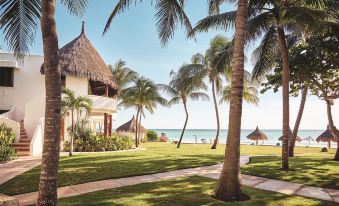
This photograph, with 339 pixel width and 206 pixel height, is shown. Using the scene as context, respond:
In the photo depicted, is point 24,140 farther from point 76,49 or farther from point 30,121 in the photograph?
point 76,49

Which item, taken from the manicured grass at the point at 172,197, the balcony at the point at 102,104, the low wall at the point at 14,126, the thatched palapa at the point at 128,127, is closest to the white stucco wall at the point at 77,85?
the balcony at the point at 102,104

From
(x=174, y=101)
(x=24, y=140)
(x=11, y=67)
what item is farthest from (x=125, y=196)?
(x=174, y=101)

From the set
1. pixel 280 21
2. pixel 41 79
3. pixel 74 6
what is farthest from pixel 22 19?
pixel 41 79

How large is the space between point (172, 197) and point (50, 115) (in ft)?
10.7

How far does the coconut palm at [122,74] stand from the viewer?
35.2m

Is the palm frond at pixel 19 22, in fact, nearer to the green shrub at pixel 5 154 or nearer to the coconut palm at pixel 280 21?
the coconut palm at pixel 280 21

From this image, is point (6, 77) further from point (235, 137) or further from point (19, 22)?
point (235, 137)

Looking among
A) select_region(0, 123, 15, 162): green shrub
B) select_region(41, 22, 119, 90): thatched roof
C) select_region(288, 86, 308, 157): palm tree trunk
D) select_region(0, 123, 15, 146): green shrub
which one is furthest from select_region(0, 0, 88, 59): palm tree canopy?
select_region(288, 86, 308, 157): palm tree trunk

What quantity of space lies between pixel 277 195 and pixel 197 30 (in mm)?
7167

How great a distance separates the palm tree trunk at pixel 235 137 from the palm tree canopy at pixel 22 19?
3707mm

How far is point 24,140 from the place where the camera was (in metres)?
17.9

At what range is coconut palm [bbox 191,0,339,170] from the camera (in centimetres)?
1092

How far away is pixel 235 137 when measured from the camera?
7336 mm

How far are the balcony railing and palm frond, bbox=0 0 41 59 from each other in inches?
556
